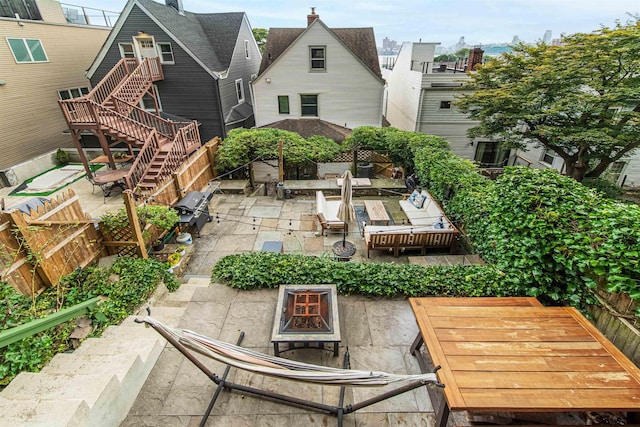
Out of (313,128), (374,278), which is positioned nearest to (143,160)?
(313,128)

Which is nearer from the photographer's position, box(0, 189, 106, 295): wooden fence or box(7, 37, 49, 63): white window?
box(0, 189, 106, 295): wooden fence

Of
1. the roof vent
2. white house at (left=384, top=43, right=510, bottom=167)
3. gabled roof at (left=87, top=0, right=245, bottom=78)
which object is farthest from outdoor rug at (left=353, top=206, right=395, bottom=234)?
the roof vent

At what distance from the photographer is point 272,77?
16.1 meters

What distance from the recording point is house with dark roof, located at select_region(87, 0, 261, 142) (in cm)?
1392

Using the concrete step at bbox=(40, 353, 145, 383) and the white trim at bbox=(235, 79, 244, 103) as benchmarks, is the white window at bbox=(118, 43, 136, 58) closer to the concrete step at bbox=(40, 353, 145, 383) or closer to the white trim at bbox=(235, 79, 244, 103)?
the white trim at bbox=(235, 79, 244, 103)

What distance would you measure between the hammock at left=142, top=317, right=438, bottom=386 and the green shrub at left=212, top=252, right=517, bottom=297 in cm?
246

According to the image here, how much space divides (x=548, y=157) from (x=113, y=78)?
21.3m

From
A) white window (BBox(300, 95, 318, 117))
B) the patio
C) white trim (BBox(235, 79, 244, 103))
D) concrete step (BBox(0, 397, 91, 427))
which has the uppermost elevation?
white trim (BBox(235, 79, 244, 103))

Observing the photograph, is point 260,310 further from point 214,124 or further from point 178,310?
point 214,124

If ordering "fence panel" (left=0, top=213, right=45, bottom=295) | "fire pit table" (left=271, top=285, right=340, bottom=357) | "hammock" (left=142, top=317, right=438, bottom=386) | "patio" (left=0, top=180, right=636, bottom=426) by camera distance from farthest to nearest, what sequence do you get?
1. "fence panel" (left=0, top=213, right=45, bottom=295)
2. "fire pit table" (left=271, top=285, right=340, bottom=357)
3. "patio" (left=0, top=180, right=636, bottom=426)
4. "hammock" (left=142, top=317, right=438, bottom=386)

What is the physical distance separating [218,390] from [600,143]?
43.1 ft

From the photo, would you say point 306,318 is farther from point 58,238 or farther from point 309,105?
point 309,105

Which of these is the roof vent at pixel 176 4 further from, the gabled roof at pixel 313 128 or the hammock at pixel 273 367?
the hammock at pixel 273 367

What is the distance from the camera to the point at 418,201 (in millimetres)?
9781
